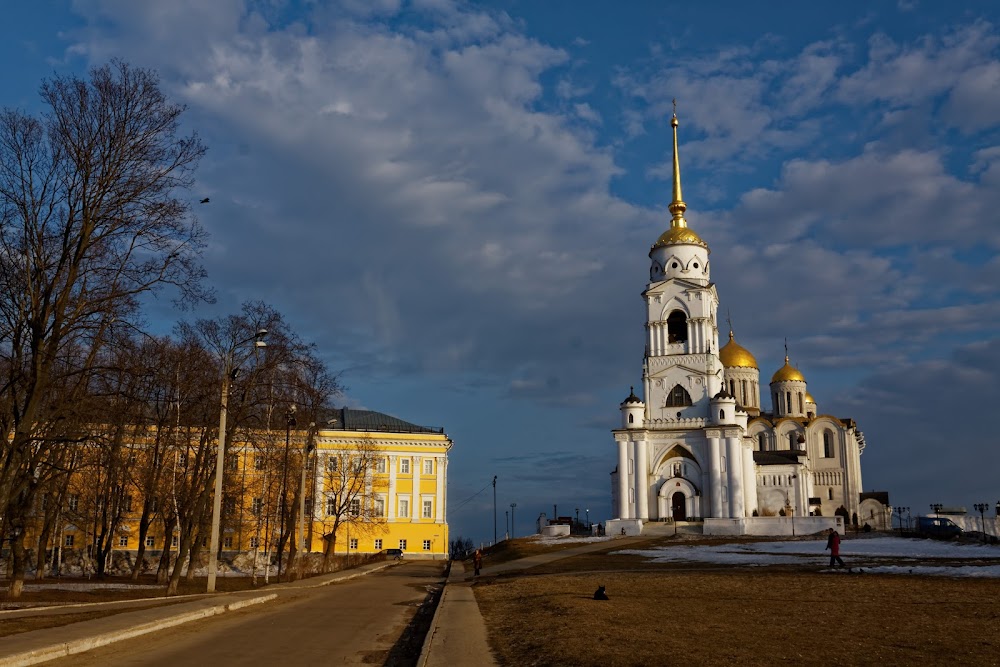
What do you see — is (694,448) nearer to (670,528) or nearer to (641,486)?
(641,486)

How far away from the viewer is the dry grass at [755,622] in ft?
38.7

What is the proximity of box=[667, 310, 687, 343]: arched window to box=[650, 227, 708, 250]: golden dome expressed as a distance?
6.46 m

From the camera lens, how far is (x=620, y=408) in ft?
236

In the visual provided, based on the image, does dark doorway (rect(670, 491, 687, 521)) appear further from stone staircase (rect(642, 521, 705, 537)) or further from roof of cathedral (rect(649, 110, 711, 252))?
roof of cathedral (rect(649, 110, 711, 252))

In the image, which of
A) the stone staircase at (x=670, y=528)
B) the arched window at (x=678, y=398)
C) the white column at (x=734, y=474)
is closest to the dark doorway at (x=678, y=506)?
the stone staircase at (x=670, y=528)

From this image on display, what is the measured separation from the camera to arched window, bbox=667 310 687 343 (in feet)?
246

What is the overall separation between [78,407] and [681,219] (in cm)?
6609

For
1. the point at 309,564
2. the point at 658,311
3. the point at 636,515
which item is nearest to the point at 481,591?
the point at 309,564

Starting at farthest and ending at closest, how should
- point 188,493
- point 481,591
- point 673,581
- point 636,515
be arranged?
point 636,515 < point 188,493 < point 481,591 < point 673,581

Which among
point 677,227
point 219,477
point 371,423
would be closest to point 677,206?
point 677,227

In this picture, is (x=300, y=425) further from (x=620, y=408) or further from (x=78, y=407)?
(x=620, y=408)

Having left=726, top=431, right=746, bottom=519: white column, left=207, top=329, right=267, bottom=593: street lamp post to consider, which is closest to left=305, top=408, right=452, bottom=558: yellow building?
left=726, top=431, right=746, bottom=519: white column

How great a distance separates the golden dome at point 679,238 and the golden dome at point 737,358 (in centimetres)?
1918

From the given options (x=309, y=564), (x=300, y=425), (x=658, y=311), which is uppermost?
(x=658, y=311)
